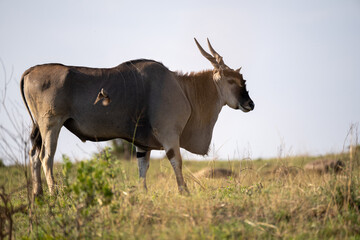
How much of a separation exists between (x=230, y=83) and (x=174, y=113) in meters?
1.37

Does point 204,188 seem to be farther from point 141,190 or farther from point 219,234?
point 219,234

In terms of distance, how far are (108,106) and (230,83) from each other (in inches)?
87.1

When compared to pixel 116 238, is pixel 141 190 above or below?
above

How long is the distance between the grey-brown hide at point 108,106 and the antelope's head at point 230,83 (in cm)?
78

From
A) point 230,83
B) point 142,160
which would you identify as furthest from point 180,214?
point 230,83

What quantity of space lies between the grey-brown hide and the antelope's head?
0.78 metres

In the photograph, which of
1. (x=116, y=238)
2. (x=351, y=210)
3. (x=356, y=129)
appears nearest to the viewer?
(x=116, y=238)

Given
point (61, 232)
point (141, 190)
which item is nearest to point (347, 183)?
point (141, 190)

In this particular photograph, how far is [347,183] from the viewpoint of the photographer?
518 cm

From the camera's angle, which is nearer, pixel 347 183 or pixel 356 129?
pixel 347 183

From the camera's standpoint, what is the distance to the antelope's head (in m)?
7.30

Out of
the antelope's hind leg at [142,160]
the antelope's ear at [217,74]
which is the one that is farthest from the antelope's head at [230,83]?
the antelope's hind leg at [142,160]

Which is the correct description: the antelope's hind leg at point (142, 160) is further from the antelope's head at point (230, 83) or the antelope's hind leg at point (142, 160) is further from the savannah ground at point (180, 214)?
the savannah ground at point (180, 214)

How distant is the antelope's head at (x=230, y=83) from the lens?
24.0 ft
